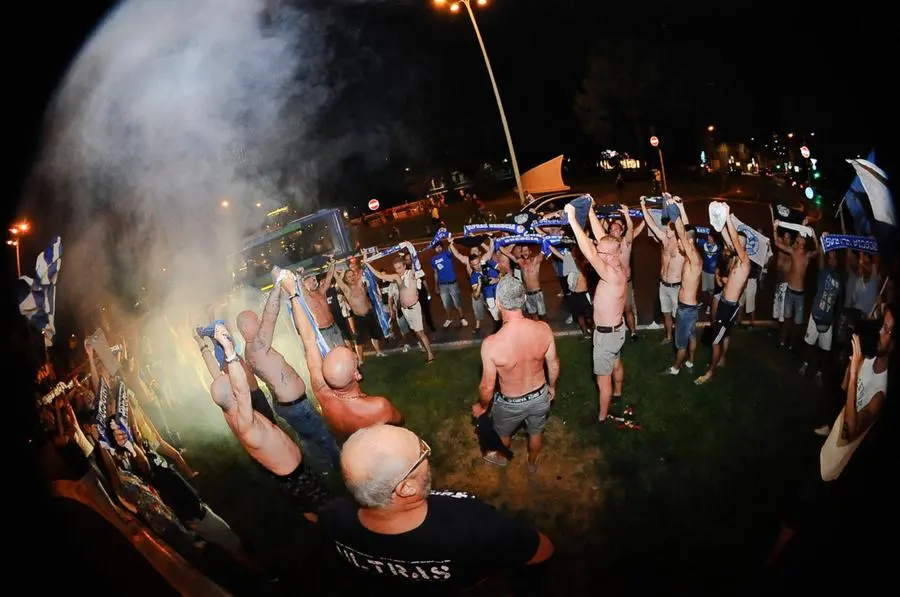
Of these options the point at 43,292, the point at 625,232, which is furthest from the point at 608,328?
the point at 43,292

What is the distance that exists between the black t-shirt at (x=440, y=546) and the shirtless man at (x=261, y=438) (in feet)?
3.85

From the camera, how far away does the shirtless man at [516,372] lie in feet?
12.4

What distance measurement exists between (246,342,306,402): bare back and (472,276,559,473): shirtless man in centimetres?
144

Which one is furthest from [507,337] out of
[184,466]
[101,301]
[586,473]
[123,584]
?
[123,584]

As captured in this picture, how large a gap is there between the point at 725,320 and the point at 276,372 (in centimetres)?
406

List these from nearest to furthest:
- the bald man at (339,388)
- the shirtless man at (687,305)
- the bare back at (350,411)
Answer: the bald man at (339,388) < the bare back at (350,411) < the shirtless man at (687,305)

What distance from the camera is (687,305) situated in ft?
17.5

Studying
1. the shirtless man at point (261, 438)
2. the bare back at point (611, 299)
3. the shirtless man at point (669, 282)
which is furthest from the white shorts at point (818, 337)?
the shirtless man at point (261, 438)

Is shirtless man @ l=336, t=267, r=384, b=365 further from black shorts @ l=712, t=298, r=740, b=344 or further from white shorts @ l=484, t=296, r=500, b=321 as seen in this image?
black shorts @ l=712, t=298, r=740, b=344

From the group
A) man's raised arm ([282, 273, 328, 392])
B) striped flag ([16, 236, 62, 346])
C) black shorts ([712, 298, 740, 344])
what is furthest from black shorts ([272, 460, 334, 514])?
black shorts ([712, 298, 740, 344])

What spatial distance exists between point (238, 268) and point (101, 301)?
87 centimetres

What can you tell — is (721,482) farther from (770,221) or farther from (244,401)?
(244,401)

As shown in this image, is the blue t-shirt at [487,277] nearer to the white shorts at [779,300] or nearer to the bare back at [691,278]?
the white shorts at [779,300]

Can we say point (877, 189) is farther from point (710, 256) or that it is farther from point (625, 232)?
point (710, 256)
